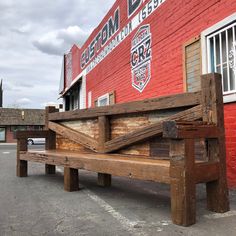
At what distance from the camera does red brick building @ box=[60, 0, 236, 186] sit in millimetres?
5926

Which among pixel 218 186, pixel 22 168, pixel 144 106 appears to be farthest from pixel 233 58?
pixel 22 168

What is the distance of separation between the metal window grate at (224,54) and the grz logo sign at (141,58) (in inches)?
110

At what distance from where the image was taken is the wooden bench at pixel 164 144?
3459 millimetres

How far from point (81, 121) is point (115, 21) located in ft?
21.0

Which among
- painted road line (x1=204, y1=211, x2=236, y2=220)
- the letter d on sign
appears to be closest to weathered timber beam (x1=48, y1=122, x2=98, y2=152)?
painted road line (x1=204, y1=211, x2=236, y2=220)

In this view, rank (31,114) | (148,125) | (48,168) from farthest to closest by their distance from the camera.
A: (31,114) → (48,168) → (148,125)

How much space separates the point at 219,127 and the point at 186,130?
657mm

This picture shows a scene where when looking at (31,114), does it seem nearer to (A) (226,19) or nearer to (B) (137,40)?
(B) (137,40)

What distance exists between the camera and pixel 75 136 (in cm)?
666

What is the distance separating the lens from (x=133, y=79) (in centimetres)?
1023

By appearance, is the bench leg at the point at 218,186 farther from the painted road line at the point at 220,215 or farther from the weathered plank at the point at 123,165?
the weathered plank at the point at 123,165

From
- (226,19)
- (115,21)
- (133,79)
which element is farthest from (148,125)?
(115,21)

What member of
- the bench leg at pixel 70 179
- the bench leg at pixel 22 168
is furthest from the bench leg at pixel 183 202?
the bench leg at pixel 22 168

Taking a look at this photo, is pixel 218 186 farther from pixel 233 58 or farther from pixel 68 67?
pixel 68 67
